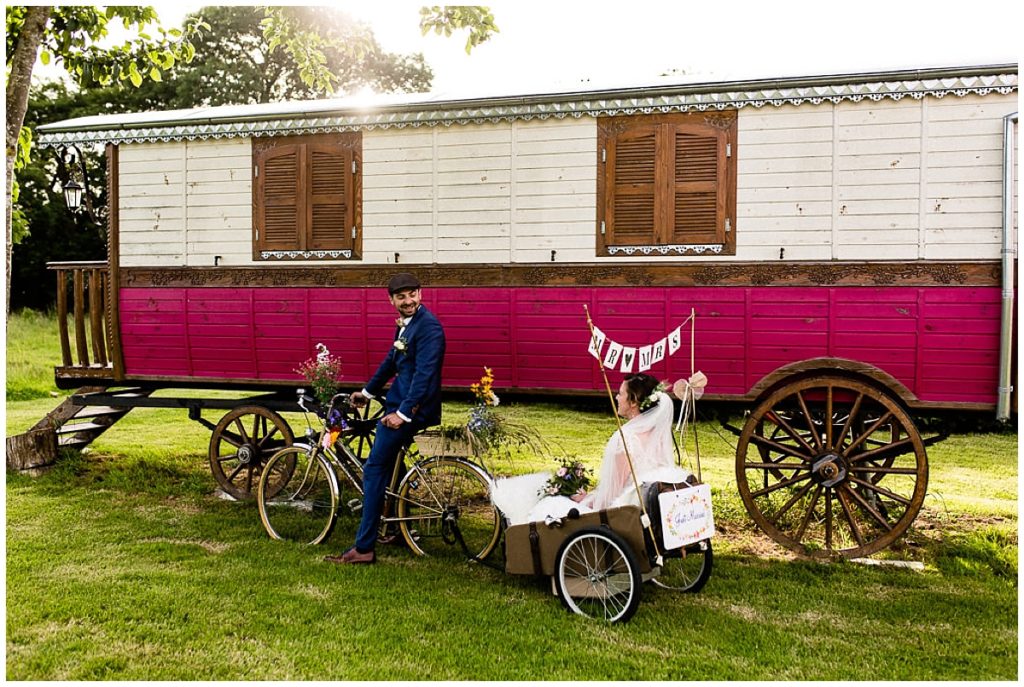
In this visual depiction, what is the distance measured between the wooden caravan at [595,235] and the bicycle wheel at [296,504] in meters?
0.95

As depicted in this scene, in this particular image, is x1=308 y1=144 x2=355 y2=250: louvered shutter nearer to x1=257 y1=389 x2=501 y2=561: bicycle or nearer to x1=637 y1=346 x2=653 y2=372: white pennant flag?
x1=257 y1=389 x2=501 y2=561: bicycle

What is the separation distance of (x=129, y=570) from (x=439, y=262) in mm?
3418

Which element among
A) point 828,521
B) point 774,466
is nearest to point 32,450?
point 774,466

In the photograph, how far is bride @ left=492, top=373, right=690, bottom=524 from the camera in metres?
5.77

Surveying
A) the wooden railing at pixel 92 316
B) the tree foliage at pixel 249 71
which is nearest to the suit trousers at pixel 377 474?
the wooden railing at pixel 92 316

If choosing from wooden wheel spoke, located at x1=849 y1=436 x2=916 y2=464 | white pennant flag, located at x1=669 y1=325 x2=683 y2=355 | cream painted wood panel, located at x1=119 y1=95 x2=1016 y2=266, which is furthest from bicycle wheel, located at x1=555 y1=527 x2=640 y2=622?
cream painted wood panel, located at x1=119 y1=95 x2=1016 y2=266

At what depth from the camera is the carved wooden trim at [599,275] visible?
658 centimetres

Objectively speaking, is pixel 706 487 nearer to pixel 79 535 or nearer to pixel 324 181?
pixel 324 181

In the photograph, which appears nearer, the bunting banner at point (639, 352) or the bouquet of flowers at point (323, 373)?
the bunting banner at point (639, 352)

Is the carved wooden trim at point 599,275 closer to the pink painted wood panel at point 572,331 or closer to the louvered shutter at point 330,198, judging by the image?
the pink painted wood panel at point 572,331

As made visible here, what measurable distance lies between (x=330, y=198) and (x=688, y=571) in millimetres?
4423

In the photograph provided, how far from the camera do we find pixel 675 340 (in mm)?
6770

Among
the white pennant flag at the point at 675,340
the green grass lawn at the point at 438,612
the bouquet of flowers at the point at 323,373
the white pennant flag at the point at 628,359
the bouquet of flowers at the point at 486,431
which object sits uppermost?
the white pennant flag at the point at 675,340

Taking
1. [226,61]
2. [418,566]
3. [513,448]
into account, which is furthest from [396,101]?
[226,61]
